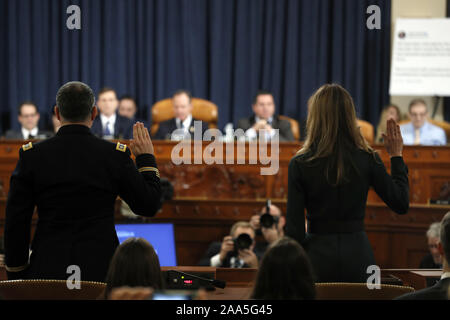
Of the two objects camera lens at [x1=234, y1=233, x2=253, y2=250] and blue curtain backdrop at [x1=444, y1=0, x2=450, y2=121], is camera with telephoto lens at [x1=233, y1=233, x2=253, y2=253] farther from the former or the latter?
blue curtain backdrop at [x1=444, y1=0, x2=450, y2=121]

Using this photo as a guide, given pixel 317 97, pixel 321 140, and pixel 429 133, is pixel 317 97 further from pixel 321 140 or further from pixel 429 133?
pixel 429 133

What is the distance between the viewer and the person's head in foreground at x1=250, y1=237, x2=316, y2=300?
1.73 m

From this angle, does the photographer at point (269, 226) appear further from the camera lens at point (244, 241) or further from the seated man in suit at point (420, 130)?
the seated man in suit at point (420, 130)

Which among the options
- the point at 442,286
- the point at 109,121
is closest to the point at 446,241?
the point at 442,286

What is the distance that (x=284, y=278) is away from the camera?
5.69 ft

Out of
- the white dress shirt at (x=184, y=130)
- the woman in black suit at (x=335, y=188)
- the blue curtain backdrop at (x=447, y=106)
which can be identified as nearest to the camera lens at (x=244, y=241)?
the woman in black suit at (x=335, y=188)

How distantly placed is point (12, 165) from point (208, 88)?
368cm

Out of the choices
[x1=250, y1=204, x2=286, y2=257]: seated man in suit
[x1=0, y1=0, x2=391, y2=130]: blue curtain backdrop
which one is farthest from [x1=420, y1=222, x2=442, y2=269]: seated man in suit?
[x1=0, y1=0, x2=391, y2=130]: blue curtain backdrop

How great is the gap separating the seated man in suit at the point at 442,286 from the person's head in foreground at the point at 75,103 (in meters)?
1.21

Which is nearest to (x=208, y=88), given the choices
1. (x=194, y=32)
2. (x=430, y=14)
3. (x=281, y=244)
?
(x=194, y=32)

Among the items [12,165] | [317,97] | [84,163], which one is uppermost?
[317,97]

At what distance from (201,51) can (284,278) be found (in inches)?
292

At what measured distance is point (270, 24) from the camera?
8.74 metres

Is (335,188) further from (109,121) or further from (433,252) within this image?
(109,121)
